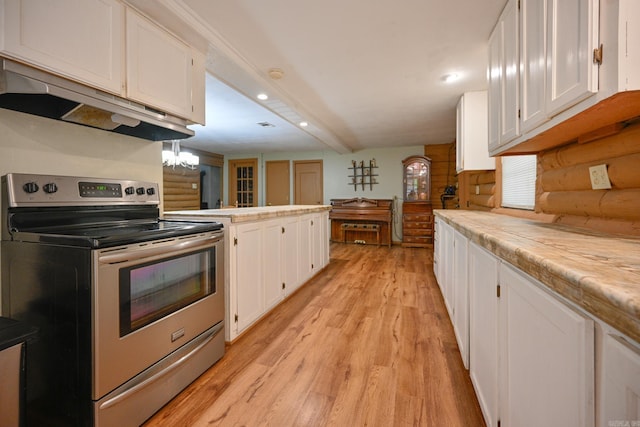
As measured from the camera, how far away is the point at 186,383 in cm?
160

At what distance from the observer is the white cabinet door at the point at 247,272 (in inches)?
84.0

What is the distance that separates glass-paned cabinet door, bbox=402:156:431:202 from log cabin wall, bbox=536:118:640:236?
14.5 ft

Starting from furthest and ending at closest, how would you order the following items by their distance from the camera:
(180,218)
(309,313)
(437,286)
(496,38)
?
(437,286), (309,313), (180,218), (496,38)

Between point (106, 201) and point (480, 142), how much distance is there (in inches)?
137

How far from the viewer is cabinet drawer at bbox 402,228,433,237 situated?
20.2 ft

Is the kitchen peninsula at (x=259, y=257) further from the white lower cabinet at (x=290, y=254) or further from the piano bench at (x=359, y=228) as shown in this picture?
the piano bench at (x=359, y=228)

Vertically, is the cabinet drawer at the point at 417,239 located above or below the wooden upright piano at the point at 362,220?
below

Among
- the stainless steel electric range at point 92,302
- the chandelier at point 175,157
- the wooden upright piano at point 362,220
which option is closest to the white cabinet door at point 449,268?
the stainless steel electric range at point 92,302

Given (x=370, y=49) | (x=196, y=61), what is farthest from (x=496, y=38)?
(x=196, y=61)

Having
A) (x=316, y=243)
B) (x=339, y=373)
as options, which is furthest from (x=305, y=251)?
(x=339, y=373)

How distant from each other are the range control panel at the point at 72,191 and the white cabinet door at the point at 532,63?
2.30 meters

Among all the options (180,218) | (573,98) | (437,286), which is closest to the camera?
(573,98)

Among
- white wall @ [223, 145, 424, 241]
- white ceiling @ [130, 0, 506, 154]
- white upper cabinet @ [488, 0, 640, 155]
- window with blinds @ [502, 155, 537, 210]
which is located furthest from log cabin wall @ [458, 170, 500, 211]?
white wall @ [223, 145, 424, 241]

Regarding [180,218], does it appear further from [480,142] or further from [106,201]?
[480,142]
